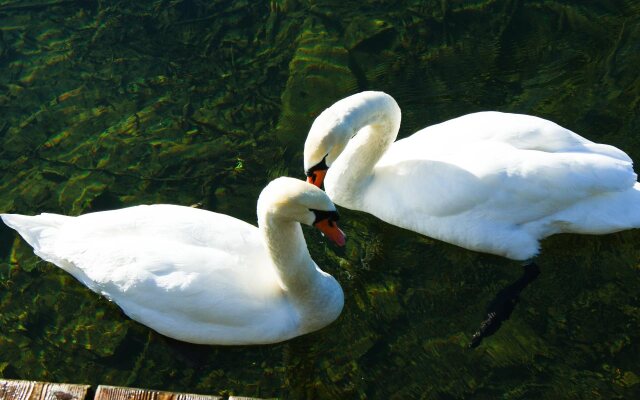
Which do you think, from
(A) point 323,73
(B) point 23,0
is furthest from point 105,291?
(B) point 23,0

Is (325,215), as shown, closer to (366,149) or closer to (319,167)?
(319,167)

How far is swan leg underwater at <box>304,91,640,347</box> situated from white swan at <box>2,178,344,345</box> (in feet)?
3.08

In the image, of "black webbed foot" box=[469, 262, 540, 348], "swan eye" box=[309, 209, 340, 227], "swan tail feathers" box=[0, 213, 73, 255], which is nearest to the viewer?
"swan eye" box=[309, 209, 340, 227]

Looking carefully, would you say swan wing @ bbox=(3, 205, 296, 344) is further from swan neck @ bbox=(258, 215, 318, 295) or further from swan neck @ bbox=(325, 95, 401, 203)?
swan neck @ bbox=(325, 95, 401, 203)

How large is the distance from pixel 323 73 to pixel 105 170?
2494 mm

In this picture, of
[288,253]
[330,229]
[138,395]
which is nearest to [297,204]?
[330,229]

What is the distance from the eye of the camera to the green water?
22.5 feet

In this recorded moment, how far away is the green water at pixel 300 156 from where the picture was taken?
684 cm

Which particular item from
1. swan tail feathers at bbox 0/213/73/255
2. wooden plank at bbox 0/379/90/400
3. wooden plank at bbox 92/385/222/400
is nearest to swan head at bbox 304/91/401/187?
swan tail feathers at bbox 0/213/73/255

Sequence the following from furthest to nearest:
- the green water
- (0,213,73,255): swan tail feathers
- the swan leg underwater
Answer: (0,213,73,255): swan tail feathers → the swan leg underwater → the green water

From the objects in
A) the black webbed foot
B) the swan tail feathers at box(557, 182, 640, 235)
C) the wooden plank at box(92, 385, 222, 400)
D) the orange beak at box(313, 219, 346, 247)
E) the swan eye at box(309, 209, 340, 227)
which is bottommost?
the black webbed foot

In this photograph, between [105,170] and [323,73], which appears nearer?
[105,170]

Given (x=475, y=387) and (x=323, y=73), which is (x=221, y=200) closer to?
(x=323, y=73)

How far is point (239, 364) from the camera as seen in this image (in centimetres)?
690
